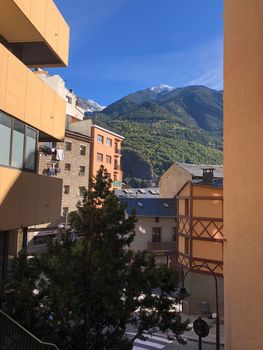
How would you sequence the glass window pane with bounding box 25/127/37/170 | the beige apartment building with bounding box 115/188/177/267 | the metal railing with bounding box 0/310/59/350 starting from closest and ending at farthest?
the metal railing with bounding box 0/310/59/350 < the glass window pane with bounding box 25/127/37/170 < the beige apartment building with bounding box 115/188/177/267

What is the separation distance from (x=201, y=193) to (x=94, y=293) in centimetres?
2319

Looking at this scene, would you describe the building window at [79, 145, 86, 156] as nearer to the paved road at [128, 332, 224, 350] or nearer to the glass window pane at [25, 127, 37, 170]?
the paved road at [128, 332, 224, 350]

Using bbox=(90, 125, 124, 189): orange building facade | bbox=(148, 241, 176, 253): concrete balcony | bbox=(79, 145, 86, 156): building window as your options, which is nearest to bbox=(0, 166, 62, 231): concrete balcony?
bbox=(148, 241, 176, 253): concrete balcony

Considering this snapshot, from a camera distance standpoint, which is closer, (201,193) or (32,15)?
(32,15)

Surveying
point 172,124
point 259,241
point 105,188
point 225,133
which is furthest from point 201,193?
point 172,124

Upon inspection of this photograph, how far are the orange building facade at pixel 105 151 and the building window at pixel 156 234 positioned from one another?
11030 millimetres

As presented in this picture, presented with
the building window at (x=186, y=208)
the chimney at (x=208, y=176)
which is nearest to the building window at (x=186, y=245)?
the building window at (x=186, y=208)

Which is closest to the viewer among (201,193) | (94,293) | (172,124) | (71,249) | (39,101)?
(94,293)

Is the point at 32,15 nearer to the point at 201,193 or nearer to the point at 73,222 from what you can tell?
the point at 73,222

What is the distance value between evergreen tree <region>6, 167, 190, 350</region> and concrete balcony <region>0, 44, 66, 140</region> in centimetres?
357

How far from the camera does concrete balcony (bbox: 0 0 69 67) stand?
10242 millimetres

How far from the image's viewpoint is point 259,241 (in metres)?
9.40

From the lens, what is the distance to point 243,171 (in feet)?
34.0

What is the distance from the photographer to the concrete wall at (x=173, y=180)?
4891 centimetres
